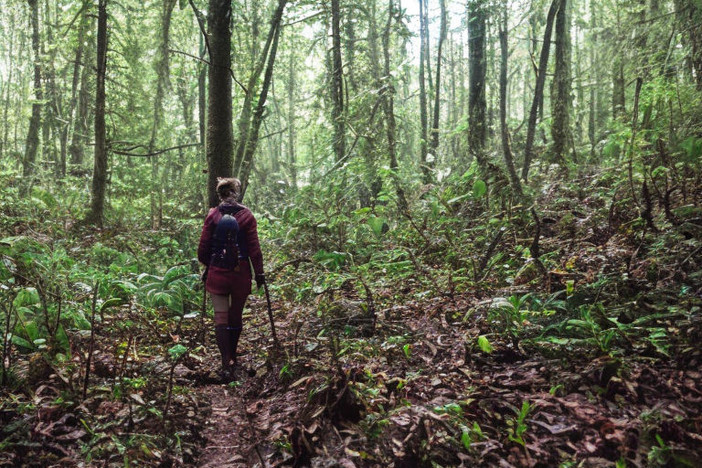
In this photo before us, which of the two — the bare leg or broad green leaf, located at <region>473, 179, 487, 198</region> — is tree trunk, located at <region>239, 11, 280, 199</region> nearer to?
the bare leg

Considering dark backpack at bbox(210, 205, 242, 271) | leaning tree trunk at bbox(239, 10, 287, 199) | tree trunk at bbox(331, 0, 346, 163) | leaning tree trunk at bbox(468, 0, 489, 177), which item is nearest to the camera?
dark backpack at bbox(210, 205, 242, 271)

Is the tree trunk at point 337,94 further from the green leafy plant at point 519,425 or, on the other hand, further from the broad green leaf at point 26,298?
the green leafy plant at point 519,425

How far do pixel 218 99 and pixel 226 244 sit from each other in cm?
244

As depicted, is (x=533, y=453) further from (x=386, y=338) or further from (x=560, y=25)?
(x=560, y=25)

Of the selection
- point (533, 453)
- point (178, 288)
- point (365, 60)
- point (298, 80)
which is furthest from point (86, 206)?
point (298, 80)

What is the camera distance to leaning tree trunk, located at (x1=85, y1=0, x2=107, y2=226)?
9.85m

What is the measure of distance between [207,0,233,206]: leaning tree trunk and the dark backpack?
131 cm

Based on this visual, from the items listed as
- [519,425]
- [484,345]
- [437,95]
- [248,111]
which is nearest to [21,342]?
[484,345]

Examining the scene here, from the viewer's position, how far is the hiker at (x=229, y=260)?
4.93 metres

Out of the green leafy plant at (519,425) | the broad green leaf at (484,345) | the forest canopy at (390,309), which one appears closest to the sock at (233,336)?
the forest canopy at (390,309)

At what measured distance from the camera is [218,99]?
6191 mm

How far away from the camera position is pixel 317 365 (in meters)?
3.94

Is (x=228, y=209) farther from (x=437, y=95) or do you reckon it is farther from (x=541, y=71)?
(x=437, y=95)

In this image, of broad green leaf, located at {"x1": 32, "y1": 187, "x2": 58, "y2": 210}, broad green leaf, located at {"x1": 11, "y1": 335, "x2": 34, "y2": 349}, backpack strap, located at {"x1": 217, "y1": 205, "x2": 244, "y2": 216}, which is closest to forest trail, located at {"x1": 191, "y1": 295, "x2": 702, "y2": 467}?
broad green leaf, located at {"x1": 11, "y1": 335, "x2": 34, "y2": 349}
